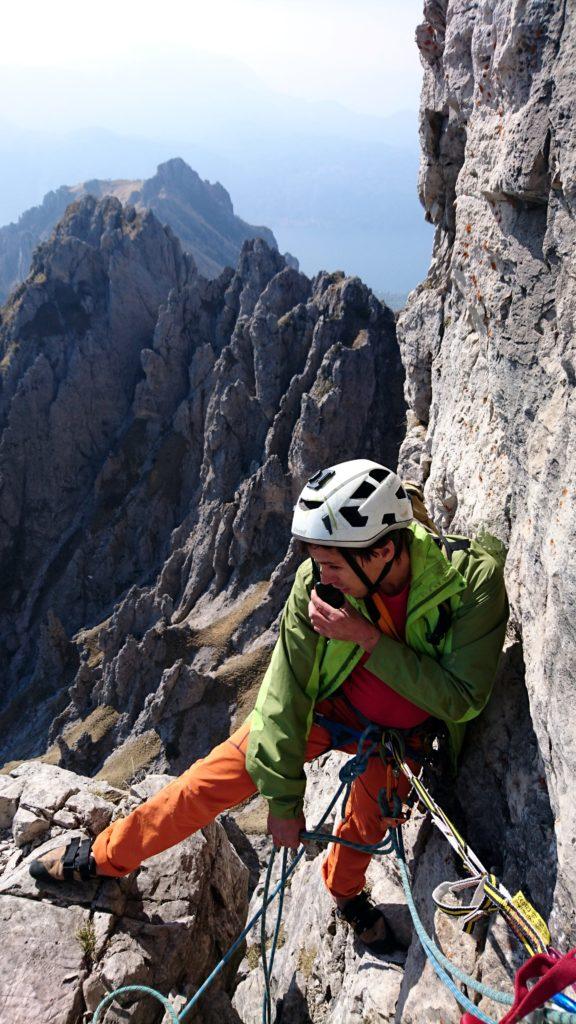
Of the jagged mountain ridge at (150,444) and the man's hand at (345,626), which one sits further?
the jagged mountain ridge at (150,444)

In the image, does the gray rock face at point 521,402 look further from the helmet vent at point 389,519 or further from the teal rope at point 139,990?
the teal rope at point 139,990

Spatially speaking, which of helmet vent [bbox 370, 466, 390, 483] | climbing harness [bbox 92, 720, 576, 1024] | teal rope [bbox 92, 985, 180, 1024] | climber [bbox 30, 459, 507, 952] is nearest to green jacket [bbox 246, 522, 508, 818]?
climber [bbox 30, 459, 507, 952]

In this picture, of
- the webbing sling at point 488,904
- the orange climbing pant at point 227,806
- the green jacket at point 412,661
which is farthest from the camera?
the orange climbing pant at point 227,806

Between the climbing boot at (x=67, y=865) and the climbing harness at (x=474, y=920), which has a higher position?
the climbing harness at (x=474, y=920)

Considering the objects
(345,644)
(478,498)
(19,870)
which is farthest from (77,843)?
(478,498)

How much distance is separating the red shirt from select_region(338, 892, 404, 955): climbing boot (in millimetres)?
2584

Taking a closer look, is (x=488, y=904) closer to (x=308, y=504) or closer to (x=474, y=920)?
(x=474, y=920)

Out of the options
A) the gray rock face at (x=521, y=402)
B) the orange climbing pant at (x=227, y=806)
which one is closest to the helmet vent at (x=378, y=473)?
the gray rock face at (x=521, y=402)

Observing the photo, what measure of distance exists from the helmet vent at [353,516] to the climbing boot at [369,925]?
4.87 m

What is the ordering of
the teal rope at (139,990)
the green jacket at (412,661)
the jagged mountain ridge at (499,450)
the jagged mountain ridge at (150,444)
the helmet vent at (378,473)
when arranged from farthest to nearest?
the jagged mountain ridge at (150,444)
the teal rope at (139,990)
the helmet vent at (378,473)
the green jacket at (412,661)
the jagged mountain ridge at (499,450)

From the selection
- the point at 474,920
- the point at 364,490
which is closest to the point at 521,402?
the point at 364,490

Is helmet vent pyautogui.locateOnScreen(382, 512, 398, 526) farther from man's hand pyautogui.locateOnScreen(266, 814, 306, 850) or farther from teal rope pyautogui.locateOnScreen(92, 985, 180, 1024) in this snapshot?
teal rope pyautogui.locateOnScreen(92, 985, 180, 1024)

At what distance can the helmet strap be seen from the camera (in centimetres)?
579

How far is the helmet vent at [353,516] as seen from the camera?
5.73 metres
